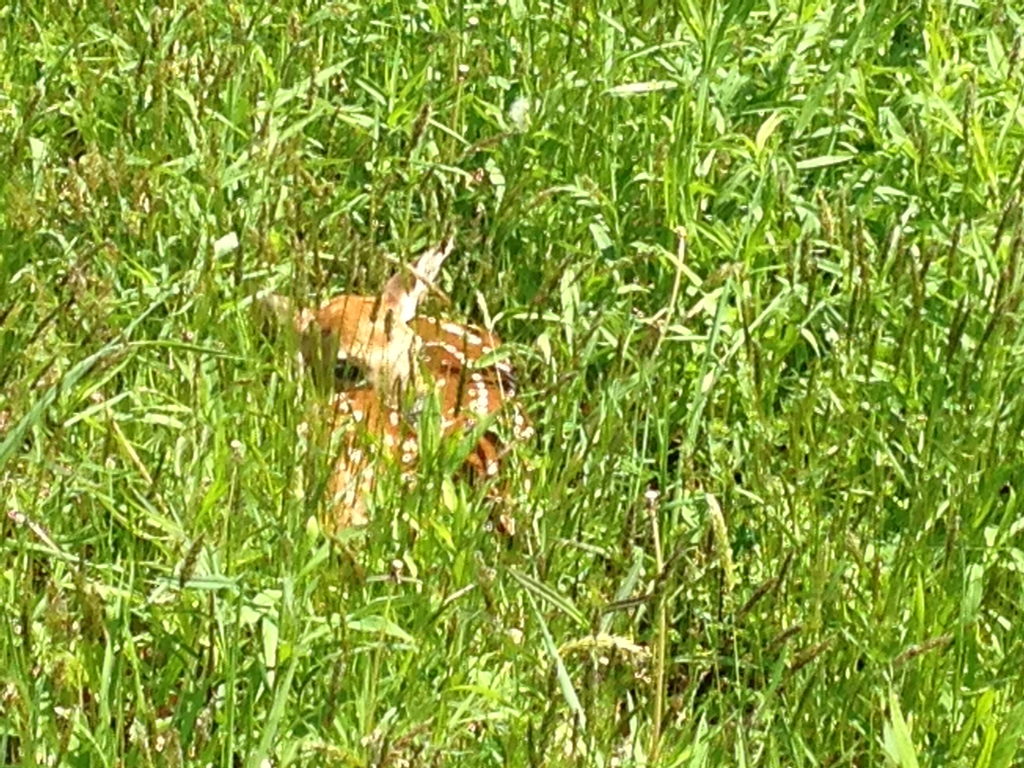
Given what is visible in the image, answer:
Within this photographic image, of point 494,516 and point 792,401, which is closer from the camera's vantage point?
point 494,516

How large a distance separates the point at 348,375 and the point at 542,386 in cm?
31

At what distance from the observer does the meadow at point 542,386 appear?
231 cm

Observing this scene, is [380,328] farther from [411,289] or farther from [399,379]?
[399,379]

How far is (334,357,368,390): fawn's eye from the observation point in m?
3.04

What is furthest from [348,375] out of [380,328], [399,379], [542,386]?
[399,379]

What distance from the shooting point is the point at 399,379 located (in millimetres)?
2678

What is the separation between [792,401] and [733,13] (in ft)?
2.91

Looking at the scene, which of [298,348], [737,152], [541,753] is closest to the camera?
[541,753]

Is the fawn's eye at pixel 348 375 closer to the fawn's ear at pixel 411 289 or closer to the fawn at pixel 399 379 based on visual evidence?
the fawn at pixel 399 379

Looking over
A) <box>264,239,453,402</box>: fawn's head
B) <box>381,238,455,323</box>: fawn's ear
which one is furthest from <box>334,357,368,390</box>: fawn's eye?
<box>381,238,455,323</box>: fawn's ear

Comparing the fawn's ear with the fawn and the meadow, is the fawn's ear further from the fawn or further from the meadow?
the meadow

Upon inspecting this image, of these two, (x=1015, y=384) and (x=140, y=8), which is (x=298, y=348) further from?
(x=140, y=8)

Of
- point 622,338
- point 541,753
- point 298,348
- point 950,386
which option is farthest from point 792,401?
point 541,753

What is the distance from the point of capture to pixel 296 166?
123 inches
